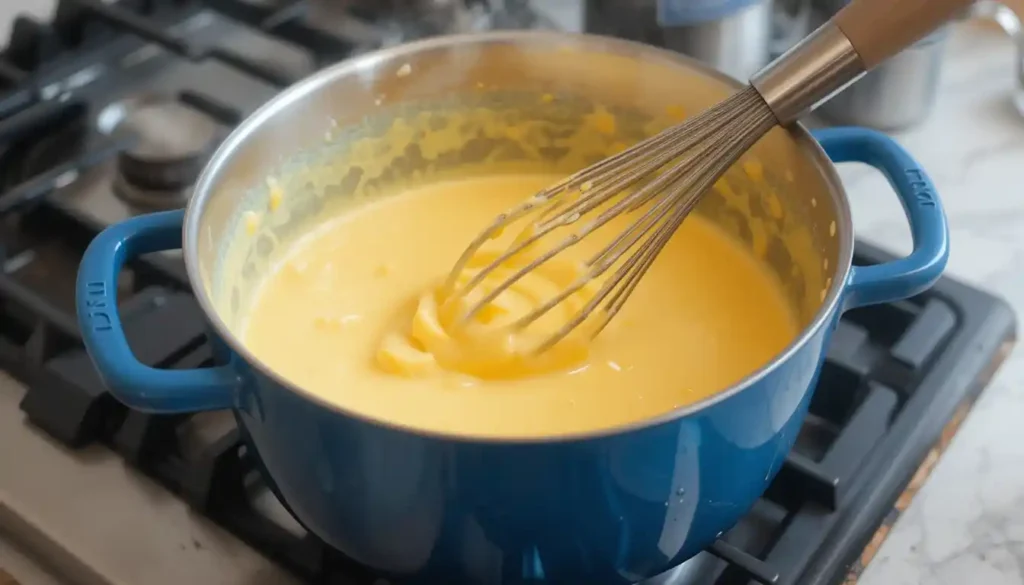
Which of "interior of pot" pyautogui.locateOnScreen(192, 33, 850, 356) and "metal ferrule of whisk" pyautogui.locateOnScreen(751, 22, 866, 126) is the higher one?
"metal ferrule of whisk" pyautogui.locateOnScreen(751, 22, 866, 126)

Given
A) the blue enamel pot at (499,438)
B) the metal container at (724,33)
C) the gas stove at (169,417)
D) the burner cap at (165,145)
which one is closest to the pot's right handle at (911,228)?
the blue enamel pot at (499,438)

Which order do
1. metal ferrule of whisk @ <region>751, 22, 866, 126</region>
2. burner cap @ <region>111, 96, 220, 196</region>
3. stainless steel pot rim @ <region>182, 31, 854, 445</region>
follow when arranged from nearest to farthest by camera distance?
1. stainless steel pot rim @ <region>182, 31, 854, 445</region>
2. metal ferrule of whisk @ <region>751, 22, 866, 126</region>
3. burner cap @ <region>111, 96, 220, 196</region>

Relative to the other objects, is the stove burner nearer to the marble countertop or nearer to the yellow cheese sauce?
the yellow cheese sauce

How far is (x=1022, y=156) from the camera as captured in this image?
32.4 inches

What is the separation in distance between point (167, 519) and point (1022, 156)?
2.15ft

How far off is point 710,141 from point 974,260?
28 centimetres

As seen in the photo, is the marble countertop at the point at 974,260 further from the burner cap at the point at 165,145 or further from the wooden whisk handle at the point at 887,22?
the burner cap at the point at 165,145

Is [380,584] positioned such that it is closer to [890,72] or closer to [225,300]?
[225,300]

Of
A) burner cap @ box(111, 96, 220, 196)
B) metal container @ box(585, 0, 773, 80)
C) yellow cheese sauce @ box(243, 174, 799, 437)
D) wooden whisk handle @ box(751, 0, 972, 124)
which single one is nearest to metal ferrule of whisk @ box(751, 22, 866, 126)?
wooden whisk handle @ box(751, 0, 972, 124)

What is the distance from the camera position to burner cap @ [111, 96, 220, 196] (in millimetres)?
759

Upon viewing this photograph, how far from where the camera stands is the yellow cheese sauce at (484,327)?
1.93ft

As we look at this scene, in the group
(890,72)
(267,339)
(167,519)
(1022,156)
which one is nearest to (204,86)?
(267,339)

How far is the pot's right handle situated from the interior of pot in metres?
0.03

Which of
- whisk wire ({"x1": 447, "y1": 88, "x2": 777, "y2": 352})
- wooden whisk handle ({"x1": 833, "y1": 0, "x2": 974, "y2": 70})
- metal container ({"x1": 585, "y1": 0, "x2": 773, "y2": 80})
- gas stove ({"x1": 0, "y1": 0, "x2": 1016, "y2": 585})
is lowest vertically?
gas stove ({"x1": 0, "y1": 0, "x2": 1016, "y2": 585})
